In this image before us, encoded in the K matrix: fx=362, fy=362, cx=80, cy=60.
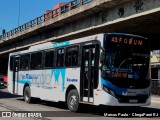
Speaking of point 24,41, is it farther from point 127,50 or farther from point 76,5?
point 127,50

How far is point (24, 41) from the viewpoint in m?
44.5

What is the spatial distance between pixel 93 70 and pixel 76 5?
15.4m

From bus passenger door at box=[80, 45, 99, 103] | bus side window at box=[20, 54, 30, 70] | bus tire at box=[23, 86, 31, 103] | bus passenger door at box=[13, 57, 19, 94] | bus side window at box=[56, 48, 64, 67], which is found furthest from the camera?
bus passenger door at box=[13, 57, 19, 94]

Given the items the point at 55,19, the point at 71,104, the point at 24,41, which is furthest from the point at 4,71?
the point at 71,104

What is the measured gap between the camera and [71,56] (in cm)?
1530

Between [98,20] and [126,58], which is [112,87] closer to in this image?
A: [126,58]

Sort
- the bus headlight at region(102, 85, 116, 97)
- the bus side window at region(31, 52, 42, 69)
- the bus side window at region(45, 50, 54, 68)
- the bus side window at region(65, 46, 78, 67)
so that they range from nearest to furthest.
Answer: the bus headlight at region(102, 85, 116, 97) → the bus side window at region(65, 46, 78, 67) → the bus side window at region(45, 50, 54, 68) → the bus side window at region(31, 52, 42, 69)

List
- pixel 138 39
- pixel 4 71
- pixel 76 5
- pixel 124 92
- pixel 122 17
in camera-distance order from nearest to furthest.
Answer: pixel 124 92 → pixel 138 39 → pixel 122 17 → pixel 76 5 → pixel 4 71

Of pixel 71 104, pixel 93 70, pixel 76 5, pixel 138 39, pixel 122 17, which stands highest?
pixel 76 5

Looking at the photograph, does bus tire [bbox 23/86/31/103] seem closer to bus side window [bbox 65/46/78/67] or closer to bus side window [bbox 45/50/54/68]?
bus side window [bbox 45/50/54/68]

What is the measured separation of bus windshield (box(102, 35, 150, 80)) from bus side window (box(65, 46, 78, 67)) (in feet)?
6.69

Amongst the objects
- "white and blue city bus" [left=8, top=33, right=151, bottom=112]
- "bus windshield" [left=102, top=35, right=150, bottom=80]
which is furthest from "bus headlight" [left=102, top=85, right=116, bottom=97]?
"bus windshield" [left=102, top=35, right=150, bottom=80]

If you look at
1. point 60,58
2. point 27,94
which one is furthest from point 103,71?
point 27,94

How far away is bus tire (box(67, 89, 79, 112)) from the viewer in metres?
14.5
